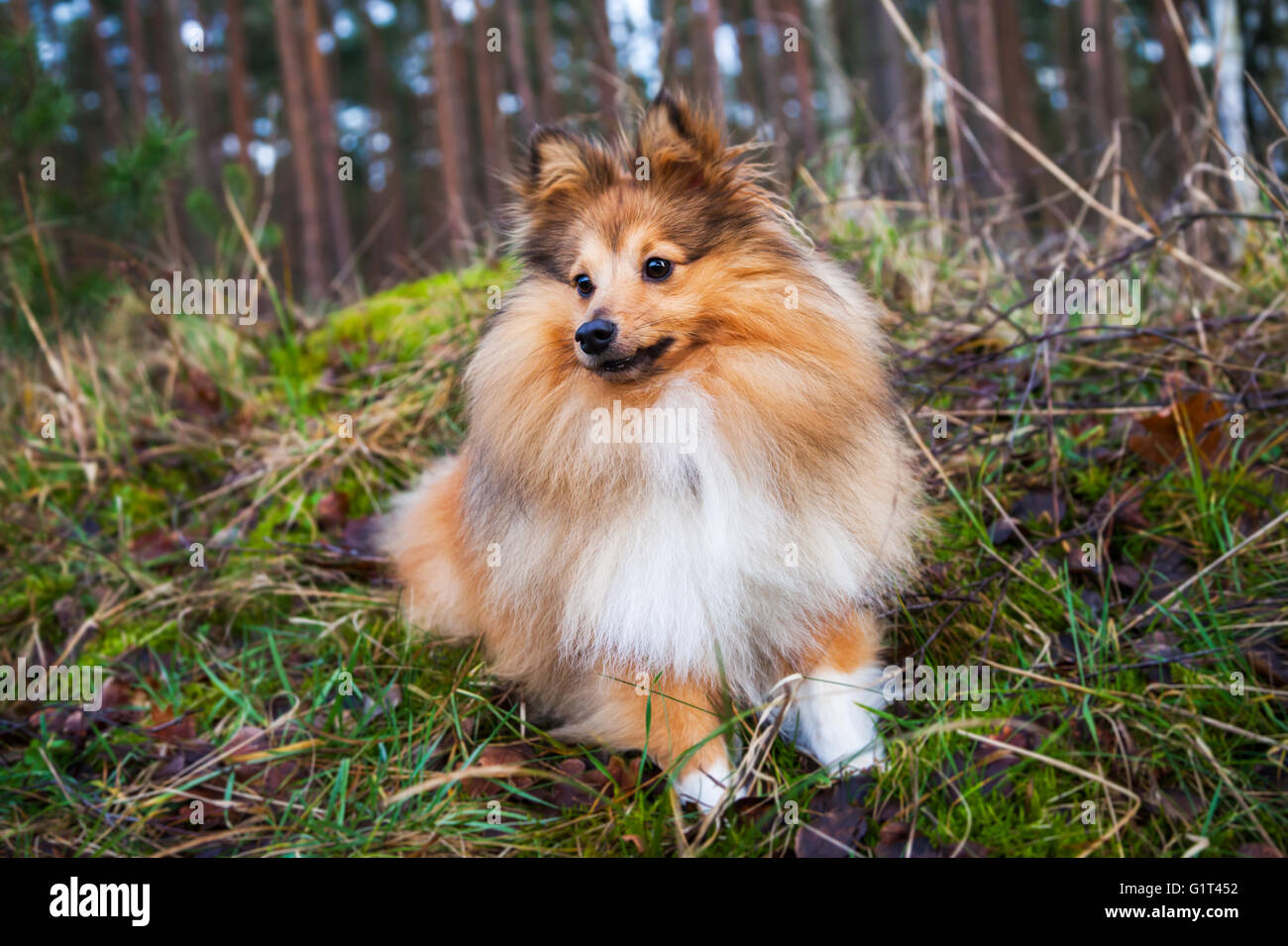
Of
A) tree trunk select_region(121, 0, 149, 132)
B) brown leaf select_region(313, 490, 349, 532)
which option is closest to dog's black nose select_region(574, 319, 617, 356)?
brown leaf select_region(313, 490, 349, 532)

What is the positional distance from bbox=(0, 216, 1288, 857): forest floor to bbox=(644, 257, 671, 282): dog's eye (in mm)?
1346

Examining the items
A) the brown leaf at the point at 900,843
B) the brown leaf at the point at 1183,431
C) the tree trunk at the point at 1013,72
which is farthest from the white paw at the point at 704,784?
the tree trunk at the point at 1013,72

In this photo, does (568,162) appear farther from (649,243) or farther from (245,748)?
(245,748)

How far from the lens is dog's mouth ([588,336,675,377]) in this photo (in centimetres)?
295

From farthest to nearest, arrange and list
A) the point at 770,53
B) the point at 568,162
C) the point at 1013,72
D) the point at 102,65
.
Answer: the point at 102,65 → the point at 770,53 → the point at 1013,72 → the point at 568,162

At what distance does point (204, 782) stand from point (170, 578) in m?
1.48

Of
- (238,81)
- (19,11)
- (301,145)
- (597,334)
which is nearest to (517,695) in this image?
(597,334)

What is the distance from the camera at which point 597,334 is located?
2889 mm

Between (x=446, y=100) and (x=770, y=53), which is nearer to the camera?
(x=446, y=100)

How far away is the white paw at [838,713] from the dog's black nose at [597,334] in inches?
51.0

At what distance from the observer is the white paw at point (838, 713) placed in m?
3.11

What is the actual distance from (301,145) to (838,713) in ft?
47.6
